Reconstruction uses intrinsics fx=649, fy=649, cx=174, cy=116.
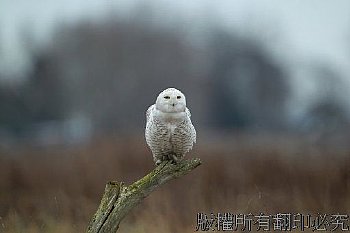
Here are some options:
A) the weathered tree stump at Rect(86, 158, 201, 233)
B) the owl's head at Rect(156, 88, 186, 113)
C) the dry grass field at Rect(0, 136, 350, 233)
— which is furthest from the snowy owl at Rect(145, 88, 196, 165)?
the dry grass field at Rect(0, 136, 350, 233)

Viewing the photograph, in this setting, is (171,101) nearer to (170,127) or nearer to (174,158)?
(170,127)

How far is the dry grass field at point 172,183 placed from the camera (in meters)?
3.93

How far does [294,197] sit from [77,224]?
4.60 ft

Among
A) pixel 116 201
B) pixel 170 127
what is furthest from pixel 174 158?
pixel 116 201

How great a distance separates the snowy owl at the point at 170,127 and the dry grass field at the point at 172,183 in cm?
119

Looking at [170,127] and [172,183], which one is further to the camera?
[172,183]

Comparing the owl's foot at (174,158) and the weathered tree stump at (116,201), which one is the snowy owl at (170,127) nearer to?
the owl's foot at (174,158)

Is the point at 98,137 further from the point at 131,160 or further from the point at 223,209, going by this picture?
the point at 223,209

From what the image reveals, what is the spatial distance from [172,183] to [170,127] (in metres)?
2.25

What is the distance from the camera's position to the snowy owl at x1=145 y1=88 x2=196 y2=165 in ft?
7.61

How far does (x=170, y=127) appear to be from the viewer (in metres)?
2.41

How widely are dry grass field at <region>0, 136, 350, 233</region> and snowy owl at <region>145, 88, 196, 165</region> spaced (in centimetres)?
119

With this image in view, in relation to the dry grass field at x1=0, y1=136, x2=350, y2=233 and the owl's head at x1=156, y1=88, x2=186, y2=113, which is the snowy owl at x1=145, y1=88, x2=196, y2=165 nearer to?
the owl's head at x1=156, y1=88, x2=186, y2=113

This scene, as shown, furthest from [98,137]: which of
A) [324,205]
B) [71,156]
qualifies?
[324,205]
